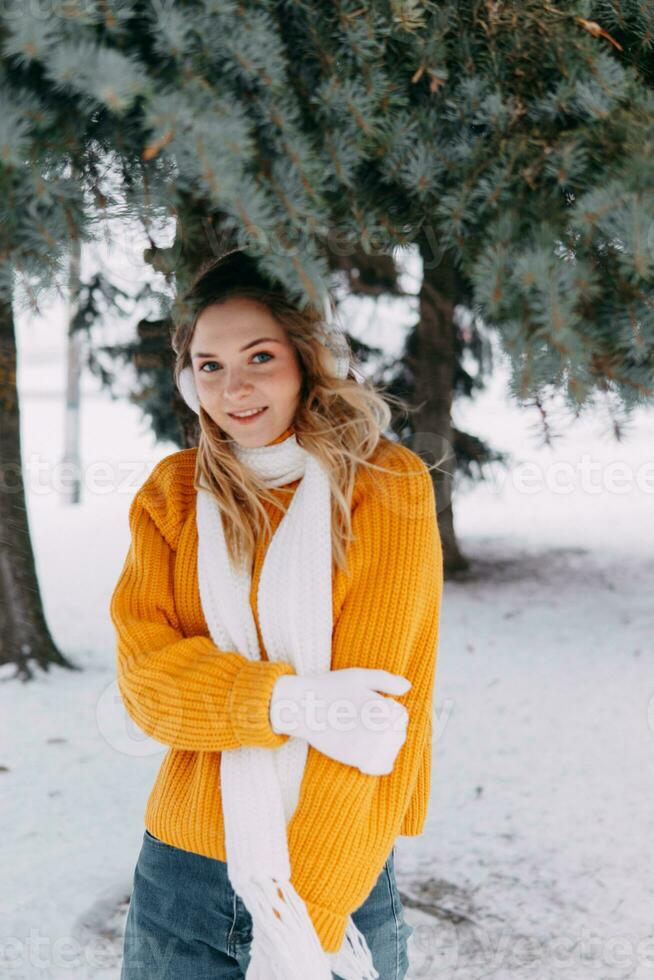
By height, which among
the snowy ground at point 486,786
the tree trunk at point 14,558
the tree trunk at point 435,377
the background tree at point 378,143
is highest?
the background tree at point 378,143

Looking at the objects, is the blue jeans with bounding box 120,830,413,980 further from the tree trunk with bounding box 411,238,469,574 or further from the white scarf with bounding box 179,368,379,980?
the tree trunk with bounding box 411,238,469,574

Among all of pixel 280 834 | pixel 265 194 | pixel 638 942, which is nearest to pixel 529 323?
pixel 265 194

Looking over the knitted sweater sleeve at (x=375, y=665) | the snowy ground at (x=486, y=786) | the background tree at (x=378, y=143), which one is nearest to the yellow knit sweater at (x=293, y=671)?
the knitted sweater sleeve at (x=375, y=665)

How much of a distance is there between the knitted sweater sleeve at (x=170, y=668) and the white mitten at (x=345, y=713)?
0.11 ft

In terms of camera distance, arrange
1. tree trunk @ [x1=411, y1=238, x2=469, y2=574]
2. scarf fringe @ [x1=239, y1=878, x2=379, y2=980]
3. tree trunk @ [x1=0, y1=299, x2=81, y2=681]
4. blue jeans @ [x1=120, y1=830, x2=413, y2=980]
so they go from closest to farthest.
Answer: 1. scarf fringe @ [x1=239, y1=878, x2=379, y2=980]
2. blue jeans @ [x1=120, y1=830, x2=413, y2=980]
3. tree trunk @ [x1=0, y1=299, x2=81, y2=681]
4. tree trunk @ [x1=411, y1=238, x2=469, y2=574]

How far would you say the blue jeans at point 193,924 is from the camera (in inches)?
68.5

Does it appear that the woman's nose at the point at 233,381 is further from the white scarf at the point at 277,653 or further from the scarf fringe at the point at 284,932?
the scarf fringe at the point at 284,932

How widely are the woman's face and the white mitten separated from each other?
0.49m

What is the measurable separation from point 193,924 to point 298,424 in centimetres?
95

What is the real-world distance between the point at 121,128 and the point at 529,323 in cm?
60

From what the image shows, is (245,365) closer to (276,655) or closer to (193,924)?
(276,655)

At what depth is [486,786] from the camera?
405cm

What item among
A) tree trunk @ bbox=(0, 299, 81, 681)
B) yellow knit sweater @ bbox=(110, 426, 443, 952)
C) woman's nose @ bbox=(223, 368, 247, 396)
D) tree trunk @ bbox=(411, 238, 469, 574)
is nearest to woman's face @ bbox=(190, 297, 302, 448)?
woman's nose @ bbox=(223, 368, 247, 396)

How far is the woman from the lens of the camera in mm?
1609
